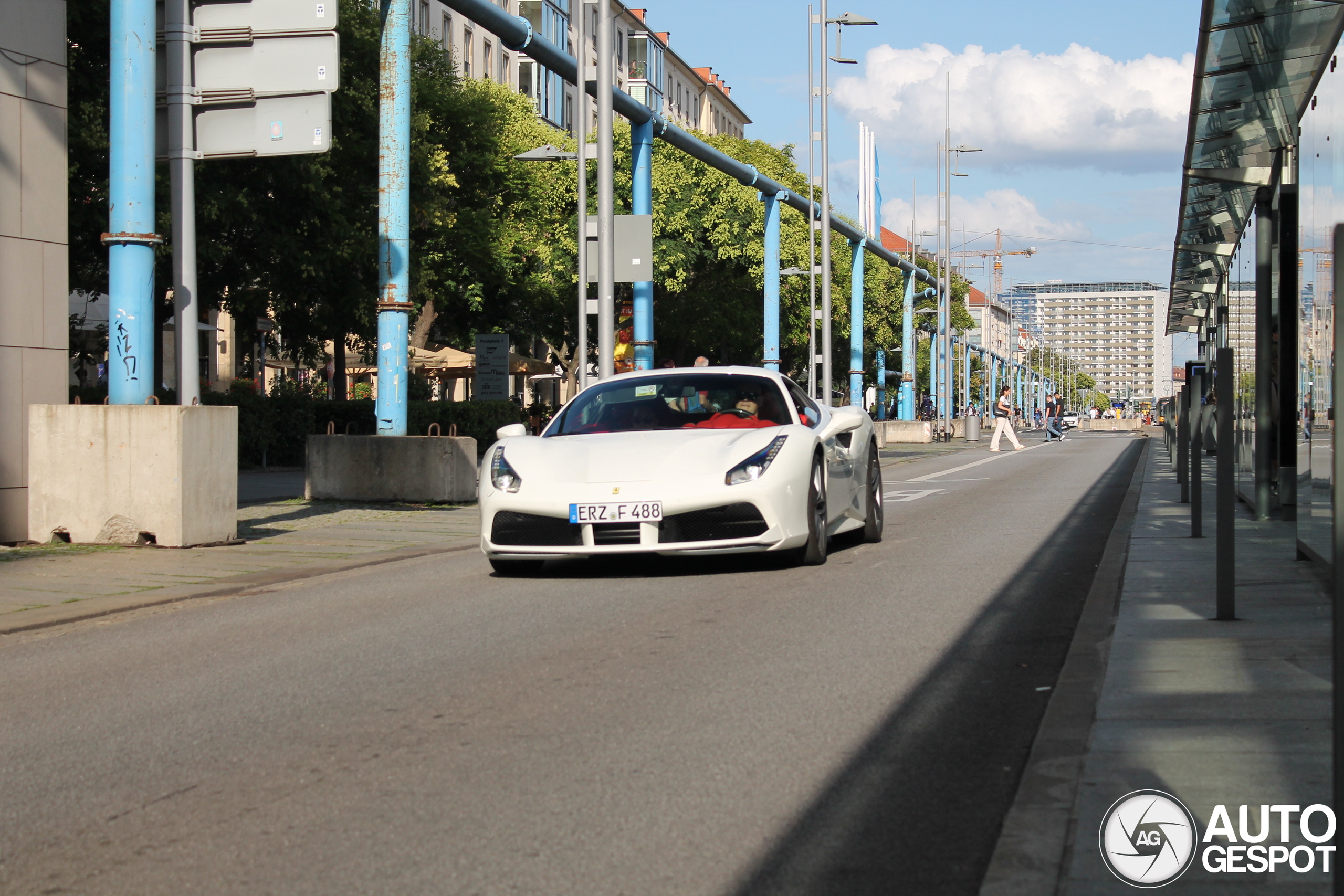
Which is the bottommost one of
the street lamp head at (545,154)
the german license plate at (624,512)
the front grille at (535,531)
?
the front grille at (535,531)

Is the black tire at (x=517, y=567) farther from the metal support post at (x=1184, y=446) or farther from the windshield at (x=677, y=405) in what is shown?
the metal support post at (x=1184, y=446)

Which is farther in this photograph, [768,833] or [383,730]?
[383,730]

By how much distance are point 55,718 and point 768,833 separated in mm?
2889

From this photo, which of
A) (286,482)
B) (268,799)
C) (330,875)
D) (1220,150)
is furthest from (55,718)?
(286,482)

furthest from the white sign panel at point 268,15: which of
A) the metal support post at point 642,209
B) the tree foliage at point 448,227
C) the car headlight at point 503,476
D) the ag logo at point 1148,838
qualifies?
the metal support post at point 642,209

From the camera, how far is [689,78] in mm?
108688

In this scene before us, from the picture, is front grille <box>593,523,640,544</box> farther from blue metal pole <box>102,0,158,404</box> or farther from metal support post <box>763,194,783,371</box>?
metal support post <box>763,194,783,371</box>

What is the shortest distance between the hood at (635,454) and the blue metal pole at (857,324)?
133ft

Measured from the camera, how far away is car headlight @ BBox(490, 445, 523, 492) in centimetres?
916

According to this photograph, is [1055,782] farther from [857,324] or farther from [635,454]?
[857,324]

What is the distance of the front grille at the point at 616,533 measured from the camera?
348 inches

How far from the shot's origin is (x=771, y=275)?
40.7 m

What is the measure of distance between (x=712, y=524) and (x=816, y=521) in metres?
0.92

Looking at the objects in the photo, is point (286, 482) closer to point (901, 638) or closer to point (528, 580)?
point (528, 580)
